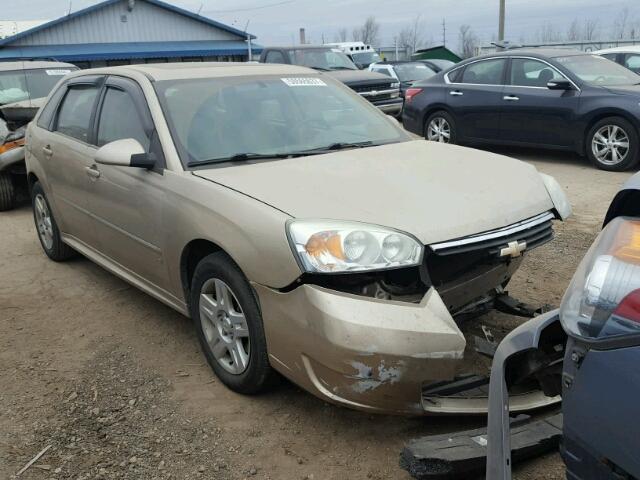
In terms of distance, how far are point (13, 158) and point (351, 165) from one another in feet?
18.7

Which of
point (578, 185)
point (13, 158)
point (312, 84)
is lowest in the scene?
point (578, 185)

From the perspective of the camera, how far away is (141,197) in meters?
3.69

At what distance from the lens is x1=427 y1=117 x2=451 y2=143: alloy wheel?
10.5 meters

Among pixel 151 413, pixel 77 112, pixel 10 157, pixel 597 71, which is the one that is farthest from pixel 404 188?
pixel 597 71

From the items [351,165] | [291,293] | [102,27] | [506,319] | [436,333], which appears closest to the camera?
[436,333]

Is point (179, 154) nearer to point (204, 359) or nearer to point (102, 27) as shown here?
point (204, 359)

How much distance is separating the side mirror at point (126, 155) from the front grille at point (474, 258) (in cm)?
170

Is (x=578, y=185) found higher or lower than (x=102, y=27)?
lower

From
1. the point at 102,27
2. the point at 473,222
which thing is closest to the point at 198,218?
the point at 473,222

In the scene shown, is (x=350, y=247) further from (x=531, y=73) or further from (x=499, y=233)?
(x=531, y=73)

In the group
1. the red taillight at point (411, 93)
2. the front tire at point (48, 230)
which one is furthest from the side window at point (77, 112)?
the red taillight at point (411, 93)

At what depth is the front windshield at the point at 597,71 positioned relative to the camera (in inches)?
351

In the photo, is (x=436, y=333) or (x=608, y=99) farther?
(x=608, y=99)

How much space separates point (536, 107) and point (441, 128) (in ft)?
5.97
